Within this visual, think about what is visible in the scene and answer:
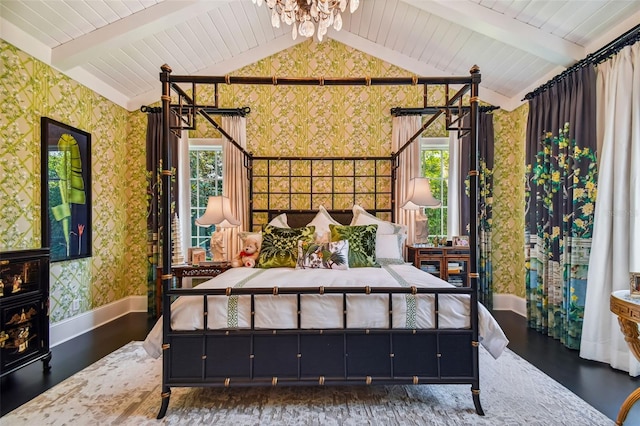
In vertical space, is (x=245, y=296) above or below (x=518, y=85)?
below

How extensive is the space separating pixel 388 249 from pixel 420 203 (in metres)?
0.81

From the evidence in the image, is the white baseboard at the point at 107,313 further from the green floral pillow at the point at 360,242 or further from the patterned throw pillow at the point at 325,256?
the patterned throw pillow at the point at 325,256

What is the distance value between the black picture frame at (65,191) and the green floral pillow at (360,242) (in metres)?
2.78

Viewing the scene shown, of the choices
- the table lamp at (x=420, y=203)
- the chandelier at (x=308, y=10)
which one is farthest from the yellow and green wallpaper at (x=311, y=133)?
the chandelier at (x=308, y=10)

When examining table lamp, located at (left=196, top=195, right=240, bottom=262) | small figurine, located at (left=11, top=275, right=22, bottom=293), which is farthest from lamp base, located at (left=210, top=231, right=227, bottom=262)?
small figurine, located at (left=11, top=275, right=22, bottom=293)

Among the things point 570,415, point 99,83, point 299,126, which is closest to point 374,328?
point 570,415

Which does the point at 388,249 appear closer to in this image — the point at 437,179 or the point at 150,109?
the point at 437,179

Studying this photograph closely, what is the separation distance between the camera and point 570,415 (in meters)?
2.08

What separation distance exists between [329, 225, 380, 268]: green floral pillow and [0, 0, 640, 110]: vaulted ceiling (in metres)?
2.29

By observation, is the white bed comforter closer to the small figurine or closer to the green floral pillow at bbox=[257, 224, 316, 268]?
the green floral pillow at bbox=[257, 224, 316, 268]

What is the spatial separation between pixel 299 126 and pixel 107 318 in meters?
3.45

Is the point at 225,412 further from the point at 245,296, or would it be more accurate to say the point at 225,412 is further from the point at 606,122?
the point at 606,122

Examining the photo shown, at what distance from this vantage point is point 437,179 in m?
4.69

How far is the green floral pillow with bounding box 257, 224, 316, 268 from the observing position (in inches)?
129
